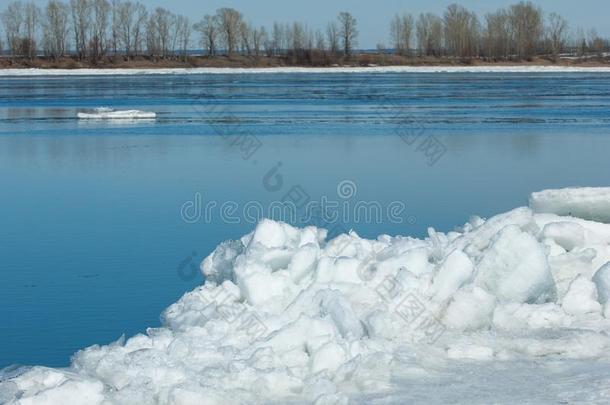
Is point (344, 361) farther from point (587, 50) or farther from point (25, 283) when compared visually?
point (587, 50)

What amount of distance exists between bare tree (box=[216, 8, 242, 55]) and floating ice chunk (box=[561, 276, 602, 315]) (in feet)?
265

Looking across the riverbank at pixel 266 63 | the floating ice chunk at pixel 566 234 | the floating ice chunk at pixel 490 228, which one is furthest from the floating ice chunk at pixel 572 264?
the riverbank at pixel 266 63

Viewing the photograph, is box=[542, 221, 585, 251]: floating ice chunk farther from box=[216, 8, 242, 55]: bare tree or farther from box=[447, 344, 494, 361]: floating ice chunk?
box=[216, 8, 242, 55]: bare tree

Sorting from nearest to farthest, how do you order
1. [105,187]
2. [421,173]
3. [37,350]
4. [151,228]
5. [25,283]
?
[37,350] → [25,283] → [151,228] → [105,187] → [421,173]

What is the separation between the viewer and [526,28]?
282 feet

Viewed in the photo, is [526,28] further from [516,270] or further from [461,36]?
[516,270]

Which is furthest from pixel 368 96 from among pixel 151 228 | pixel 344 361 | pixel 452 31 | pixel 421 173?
pixel 452 31

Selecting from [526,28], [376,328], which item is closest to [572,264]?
[376,328]

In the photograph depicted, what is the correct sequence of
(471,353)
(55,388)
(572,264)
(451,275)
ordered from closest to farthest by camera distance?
(55,388) < (471,353) < (451,275) < (572,264)

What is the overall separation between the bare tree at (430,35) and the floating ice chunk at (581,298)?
80.0 m

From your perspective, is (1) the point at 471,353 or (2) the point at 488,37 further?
(2) the point at 488,37

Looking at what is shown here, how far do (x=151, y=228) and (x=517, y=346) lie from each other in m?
4.74

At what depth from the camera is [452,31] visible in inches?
3332

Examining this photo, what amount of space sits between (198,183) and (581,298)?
7019 millimetres
